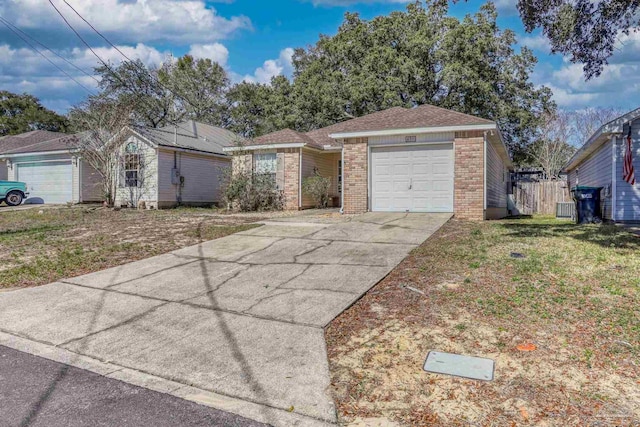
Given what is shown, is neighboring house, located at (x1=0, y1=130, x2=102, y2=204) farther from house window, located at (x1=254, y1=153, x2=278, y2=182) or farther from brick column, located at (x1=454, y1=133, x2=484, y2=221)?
brick column, located at (x1=454, y1=133, x2=484, y2=221)

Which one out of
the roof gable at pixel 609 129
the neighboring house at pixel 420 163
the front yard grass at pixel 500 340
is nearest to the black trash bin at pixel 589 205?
the roof gable at pixel 609 129

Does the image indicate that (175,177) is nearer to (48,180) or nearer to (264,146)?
(264,146)

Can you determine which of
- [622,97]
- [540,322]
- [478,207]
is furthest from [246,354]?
[622,97]

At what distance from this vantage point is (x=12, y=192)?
20062 mm

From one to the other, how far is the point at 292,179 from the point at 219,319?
12.0 meters

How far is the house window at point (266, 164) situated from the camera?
16578 mm

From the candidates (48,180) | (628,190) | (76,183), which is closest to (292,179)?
(628,190)

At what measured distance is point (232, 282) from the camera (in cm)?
589

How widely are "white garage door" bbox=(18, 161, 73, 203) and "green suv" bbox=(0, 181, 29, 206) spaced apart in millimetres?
1115

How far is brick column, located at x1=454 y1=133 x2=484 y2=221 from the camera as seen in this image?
11.6 meters

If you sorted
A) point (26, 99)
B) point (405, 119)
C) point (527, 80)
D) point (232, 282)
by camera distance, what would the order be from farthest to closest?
point (26, 99) < point (527, 80) < point (405, 119) < point (232, 282)

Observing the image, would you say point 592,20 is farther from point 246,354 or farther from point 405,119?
point 246,354

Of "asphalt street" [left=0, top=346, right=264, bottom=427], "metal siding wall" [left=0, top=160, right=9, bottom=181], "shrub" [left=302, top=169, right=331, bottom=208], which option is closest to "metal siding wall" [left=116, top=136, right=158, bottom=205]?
"shrub" [left=302, top=169, right=331, bottom=208]

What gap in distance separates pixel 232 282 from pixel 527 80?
25.5 meters
